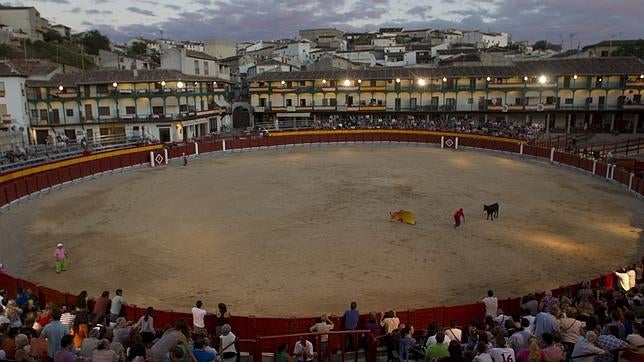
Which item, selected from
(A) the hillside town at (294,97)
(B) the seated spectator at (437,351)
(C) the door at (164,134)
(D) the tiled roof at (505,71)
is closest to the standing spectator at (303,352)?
(B) the seated spectator at (437,351)

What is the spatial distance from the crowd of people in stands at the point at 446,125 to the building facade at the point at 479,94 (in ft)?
2.52

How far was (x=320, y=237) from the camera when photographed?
2031 cm

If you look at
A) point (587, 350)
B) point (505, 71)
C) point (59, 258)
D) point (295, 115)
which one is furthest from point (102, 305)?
point (505, 71)

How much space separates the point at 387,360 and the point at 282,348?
2558 mm

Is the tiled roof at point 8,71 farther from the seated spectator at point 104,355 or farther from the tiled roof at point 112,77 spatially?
the seated spectator at point 104,355

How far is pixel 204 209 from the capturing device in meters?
25.2

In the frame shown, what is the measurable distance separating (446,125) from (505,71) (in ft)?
33.8

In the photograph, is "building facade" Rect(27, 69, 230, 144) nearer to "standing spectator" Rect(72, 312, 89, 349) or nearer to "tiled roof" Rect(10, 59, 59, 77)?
"tiled roof" Rect(10, 59, 59, 77)

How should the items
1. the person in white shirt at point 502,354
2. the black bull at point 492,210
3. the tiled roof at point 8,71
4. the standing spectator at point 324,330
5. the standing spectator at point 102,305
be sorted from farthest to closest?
the tiled roof at point 8,71, the black bull at point 492,210, the standing spectator at point 102,305, the standing spectator at point 324,330, the person in white shirt at point 502,354

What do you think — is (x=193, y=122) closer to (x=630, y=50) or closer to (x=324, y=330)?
(x=324, y=330)

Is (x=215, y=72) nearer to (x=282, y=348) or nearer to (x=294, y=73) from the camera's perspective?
(x=294, y=73)

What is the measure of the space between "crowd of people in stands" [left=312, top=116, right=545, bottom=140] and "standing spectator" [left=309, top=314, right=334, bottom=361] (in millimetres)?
41528

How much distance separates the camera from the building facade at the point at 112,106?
5141 cm

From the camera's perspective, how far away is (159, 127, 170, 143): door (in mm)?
53138
